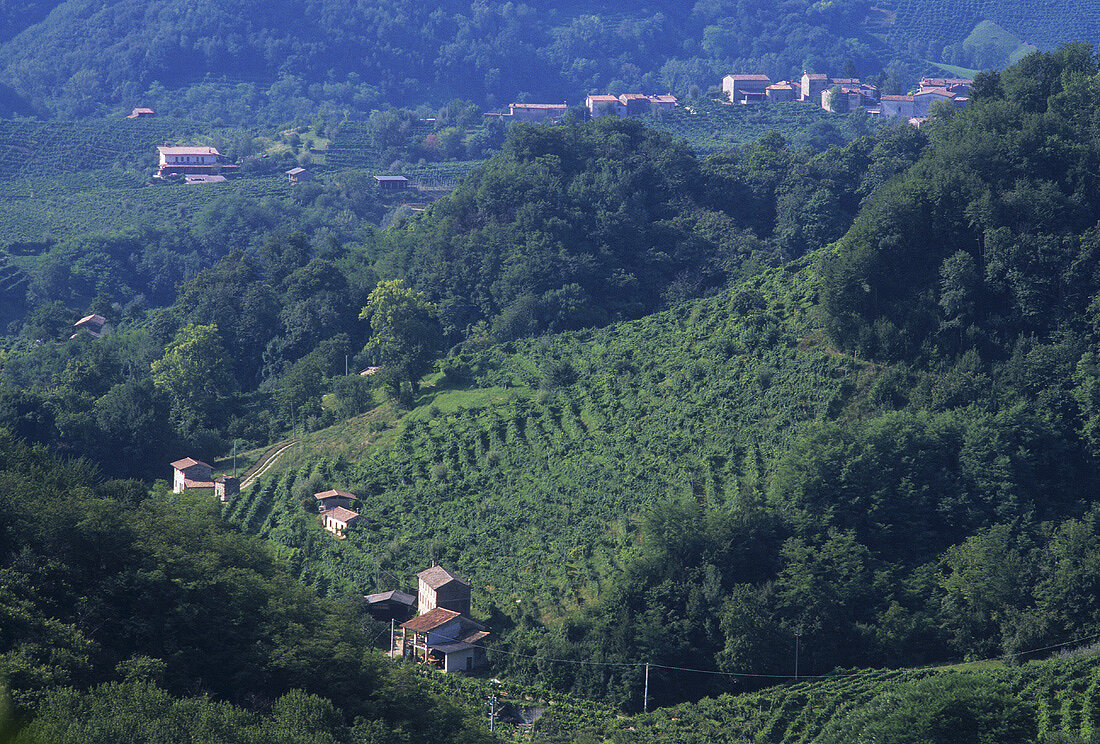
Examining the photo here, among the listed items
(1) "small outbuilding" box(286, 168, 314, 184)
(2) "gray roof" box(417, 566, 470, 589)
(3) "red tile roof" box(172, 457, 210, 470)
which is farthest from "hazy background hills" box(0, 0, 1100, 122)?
(2) "gray roof" box(417, 566, 470, 589)

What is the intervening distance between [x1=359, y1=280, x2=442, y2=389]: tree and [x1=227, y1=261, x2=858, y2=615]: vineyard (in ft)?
5.10

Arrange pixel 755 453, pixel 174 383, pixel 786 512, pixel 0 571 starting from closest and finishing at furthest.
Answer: pixel 0 571, pixel 786 512, pixel 755 453, pixel 174 383

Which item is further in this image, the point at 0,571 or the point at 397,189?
the point at 397,189

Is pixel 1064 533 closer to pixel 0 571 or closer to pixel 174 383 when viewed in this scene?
pixel 0 571

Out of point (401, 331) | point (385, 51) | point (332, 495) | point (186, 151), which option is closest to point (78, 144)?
point (186, 151)

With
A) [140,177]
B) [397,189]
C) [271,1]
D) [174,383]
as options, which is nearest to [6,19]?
[271,1]

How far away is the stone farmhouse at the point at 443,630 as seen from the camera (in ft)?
115

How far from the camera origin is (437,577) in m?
36.8

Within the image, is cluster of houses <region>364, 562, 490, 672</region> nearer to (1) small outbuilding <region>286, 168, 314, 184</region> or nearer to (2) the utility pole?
(2) the utility pole

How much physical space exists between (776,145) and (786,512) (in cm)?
3392

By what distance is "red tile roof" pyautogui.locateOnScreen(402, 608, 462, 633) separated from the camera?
3509cm

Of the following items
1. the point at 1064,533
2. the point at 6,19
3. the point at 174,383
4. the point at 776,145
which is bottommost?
the point at 1064,533

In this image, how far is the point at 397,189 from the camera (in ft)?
315

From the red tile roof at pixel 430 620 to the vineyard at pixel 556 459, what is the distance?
2098 millimetres
